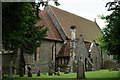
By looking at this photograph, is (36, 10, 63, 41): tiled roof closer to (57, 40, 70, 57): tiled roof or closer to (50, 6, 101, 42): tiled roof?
(57, 40, 70, 57): tiled roof

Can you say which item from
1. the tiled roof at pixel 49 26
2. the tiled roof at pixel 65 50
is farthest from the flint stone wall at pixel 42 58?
the tiled roof at pixel 65 50

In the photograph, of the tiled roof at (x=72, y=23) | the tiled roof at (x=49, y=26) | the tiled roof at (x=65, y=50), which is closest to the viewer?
the tiled roof at (x=65, y=50)

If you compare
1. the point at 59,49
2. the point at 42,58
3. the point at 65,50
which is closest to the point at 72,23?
the point at 59,49

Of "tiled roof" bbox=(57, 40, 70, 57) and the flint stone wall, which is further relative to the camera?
"tiled roof" bbox=(57, 40, 70, 57)

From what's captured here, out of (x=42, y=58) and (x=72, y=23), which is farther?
(x=72, y=23)

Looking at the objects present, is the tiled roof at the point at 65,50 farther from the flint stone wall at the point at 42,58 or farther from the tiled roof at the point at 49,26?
the flint stone wall at the point at 42,58

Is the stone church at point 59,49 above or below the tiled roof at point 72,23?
below

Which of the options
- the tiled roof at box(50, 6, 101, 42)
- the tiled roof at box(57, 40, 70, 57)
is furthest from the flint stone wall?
the tiled roof at box(50, 6, 101, 42)

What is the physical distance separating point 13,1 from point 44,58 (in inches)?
672

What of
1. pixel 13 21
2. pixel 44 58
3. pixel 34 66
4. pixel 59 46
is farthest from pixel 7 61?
pixel 13 21

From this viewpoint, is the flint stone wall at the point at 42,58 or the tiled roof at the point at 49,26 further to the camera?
the tiled roof at the point at 49,26

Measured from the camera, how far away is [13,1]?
5.29 metres

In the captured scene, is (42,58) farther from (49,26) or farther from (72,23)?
(72,23)

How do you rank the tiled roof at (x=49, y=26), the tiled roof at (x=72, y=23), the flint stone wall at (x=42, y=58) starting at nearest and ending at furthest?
1. the flint stone wall at (x=42, y=58)
2. the tiled roof at (x=49, y=26)
3. the tiled roof at (x=72, y=23)
